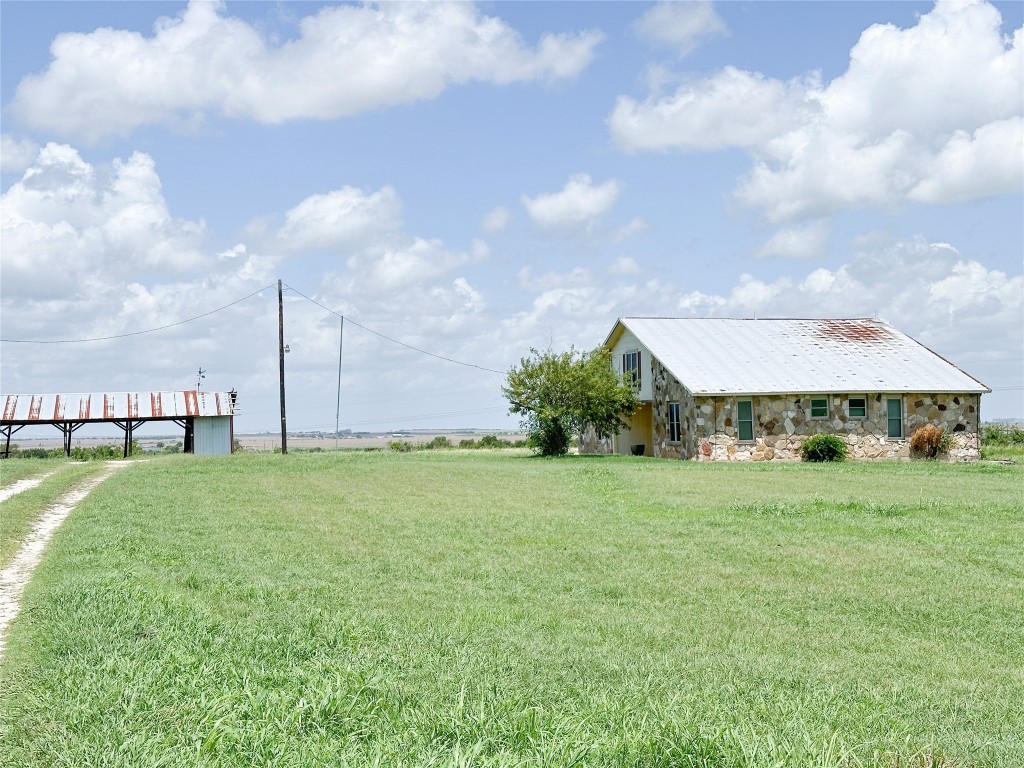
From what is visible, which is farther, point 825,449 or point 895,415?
point 895,415

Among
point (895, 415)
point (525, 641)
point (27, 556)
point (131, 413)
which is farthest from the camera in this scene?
point (131, 413)

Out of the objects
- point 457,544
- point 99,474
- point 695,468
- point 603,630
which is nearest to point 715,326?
point 695,468

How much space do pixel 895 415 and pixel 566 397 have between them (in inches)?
502

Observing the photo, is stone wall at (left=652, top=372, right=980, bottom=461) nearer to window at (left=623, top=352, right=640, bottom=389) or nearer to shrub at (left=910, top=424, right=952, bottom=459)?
shrub at (left=910, top=424, right=952, bottom=459)

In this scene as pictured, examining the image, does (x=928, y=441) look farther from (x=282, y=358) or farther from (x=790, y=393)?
(x=282, y=358)

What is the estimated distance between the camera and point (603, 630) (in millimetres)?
7875

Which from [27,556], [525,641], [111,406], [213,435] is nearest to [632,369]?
[213,435]

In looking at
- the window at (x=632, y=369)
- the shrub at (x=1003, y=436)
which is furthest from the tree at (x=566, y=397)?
the shrub at (x=1003, y=436)

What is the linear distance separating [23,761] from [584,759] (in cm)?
291

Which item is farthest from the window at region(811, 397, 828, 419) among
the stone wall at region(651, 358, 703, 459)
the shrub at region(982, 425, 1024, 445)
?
the shrub at region(982, 425, 1024, 445)

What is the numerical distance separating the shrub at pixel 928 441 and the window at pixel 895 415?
1.84 feet

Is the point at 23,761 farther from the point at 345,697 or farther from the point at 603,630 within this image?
the point at 603,630

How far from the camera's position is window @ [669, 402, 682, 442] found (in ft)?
121

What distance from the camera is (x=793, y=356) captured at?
38.2 m
